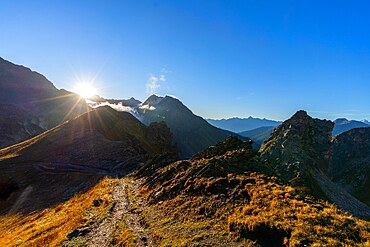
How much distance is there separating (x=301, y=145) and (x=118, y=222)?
476ft

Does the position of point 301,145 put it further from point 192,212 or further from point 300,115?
point 192,212

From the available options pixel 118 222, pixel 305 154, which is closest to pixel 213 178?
pixel 118 222

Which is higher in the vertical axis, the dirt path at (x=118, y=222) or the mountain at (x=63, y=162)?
the dirt path at (x=118, y=222)

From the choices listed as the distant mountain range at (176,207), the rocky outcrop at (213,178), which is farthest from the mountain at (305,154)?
the distant mountain range at (176,207)

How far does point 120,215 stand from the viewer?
1246 inches

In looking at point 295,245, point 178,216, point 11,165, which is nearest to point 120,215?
point 178,216

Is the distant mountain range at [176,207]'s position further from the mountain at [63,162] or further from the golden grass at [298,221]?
the mountain at [63,162]

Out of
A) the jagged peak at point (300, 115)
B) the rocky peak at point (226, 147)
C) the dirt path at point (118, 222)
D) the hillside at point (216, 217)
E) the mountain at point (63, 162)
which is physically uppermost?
the jagged peak at point (300, 115)

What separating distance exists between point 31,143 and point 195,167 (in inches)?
4512

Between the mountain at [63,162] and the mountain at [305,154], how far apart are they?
74615 mm

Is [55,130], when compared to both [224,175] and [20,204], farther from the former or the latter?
[224,175]

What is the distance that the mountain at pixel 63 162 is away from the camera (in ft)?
212

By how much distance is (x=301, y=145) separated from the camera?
487ft

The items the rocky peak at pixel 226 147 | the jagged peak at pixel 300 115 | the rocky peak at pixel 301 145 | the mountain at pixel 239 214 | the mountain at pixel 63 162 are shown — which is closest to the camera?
the mountain at pixel 239 214
